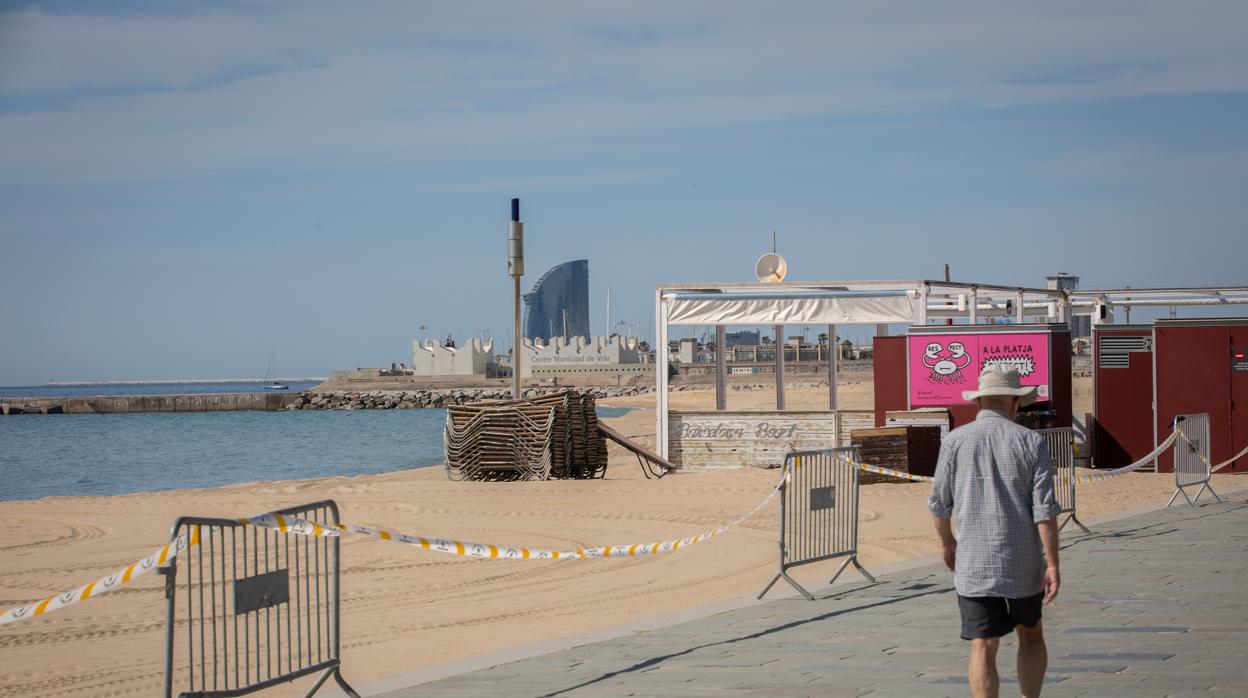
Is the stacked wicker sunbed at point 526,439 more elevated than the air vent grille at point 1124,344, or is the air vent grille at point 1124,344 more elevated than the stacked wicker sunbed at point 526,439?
the air vent grille at point 1124,344

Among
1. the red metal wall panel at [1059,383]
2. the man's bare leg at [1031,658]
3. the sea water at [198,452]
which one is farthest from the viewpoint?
the sea water at [198,452]

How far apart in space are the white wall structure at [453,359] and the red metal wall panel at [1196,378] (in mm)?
118451

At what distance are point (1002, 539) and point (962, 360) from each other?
1529 cm

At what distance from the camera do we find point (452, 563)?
509 inches

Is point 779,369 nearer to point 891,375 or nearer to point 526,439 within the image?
point 891,375

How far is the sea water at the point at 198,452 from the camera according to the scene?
3666 centimetres

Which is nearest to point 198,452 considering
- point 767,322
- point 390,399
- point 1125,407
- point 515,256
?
point 515,256

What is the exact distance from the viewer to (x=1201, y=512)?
15.3 m

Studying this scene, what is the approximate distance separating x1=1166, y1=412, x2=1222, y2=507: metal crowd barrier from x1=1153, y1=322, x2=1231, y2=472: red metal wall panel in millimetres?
2653

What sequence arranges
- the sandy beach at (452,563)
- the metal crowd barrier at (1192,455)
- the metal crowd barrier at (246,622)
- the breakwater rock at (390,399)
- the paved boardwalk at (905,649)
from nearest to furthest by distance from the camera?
1. the metal crowd barrier at (246,622)
2. the paved boardwalk at (905,649)
3. the sandy beach at (452,563)
4. the metal crowd barrier at (1192,455)
5. the breakwater rock at (390,399)

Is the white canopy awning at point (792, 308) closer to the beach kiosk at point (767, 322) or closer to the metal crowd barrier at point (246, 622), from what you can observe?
the beach kiosk at point (767, 322)

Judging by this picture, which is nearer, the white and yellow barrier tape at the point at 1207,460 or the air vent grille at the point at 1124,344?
the white and yellow barrier tape at the point at 1207,460

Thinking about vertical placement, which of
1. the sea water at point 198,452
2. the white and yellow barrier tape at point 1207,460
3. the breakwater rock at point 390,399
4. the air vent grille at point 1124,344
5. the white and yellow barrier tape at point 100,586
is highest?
the air vent grille at point 1124,344

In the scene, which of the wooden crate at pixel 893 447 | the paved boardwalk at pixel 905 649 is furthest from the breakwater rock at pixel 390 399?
the paved boardwalk at pixel 905 649
